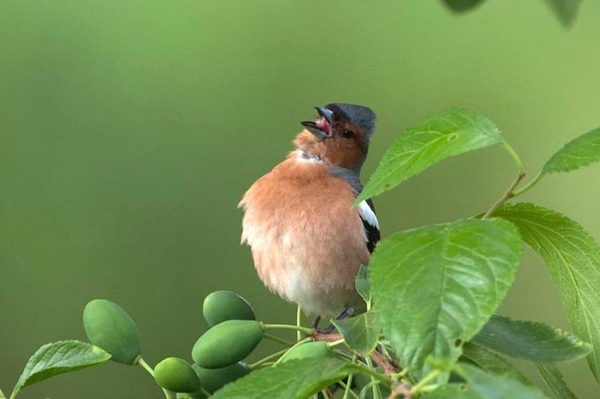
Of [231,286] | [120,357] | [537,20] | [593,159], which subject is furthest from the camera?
[537,20]

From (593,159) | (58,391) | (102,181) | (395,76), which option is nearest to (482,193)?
(395,76)

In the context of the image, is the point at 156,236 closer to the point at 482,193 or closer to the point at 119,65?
the point at 119,65

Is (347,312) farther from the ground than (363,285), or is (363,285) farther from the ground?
(363,285)

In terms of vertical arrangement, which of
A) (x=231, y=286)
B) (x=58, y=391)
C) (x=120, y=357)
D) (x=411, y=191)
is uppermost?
(x=120, y=357)

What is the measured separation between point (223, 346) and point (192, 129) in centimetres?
283

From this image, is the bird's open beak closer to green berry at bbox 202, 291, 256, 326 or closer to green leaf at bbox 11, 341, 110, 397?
green berry at bbox 202, 291, 256, 326

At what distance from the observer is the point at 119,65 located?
379 cm

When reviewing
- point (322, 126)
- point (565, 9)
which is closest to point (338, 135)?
point (322, 126)

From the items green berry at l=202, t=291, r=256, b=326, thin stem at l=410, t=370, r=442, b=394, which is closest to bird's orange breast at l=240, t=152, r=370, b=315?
green berry at l=202, t=291, r=256, b=326

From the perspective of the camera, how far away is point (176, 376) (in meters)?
0.96

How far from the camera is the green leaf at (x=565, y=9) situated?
113 cm

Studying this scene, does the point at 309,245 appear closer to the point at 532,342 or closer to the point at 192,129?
the point at 532,342

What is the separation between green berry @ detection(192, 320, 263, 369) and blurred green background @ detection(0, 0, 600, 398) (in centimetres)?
260

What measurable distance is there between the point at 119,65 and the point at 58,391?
3.81 feet
